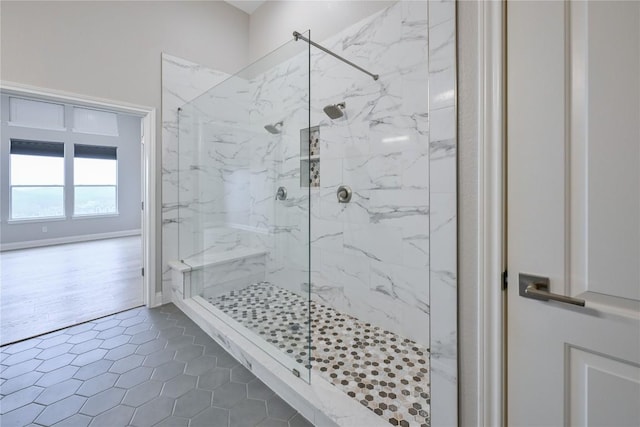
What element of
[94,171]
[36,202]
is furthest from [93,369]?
[94,171]

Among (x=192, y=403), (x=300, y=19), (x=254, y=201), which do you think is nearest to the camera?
(x=192, y=403)

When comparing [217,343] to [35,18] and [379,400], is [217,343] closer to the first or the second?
[379,400]

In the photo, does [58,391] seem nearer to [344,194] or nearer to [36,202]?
[344,194]

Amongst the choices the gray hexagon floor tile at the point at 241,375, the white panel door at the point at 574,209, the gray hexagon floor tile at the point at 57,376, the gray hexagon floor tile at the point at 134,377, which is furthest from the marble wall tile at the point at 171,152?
the white panel door at the point at 574,209

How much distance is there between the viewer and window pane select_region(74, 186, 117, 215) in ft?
21.6

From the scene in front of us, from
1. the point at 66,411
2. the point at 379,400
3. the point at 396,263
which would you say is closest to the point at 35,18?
the point at 66,411

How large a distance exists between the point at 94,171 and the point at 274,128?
6.46 meters

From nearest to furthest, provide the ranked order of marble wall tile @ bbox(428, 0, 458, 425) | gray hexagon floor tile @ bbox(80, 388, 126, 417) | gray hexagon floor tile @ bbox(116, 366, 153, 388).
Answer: marble wall tile @ bbox(428, 0, 458, 425) → gray hexagon floor tile @ bbox(80, 388, 126, 417) → gray hexagon floor tile @ bbox(116, 366, 153, 388)

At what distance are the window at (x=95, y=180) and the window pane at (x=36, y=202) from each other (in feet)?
0.99

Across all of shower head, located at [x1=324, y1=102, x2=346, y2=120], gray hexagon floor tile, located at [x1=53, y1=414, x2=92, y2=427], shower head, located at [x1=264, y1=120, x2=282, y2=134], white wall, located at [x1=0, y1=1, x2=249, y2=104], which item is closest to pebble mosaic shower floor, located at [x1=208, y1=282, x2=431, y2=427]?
gray hexagon floor tile, located at [x1=53, y1=414, x2=92, y2=427]

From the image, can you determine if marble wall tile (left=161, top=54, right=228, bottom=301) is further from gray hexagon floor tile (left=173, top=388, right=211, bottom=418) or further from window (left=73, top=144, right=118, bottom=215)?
window (left=73, top=144, right=118, bottom=215)

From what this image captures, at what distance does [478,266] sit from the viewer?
0.95 metres

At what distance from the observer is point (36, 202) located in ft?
19.6

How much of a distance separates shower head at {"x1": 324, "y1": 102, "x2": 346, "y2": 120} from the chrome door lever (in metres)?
2.01
